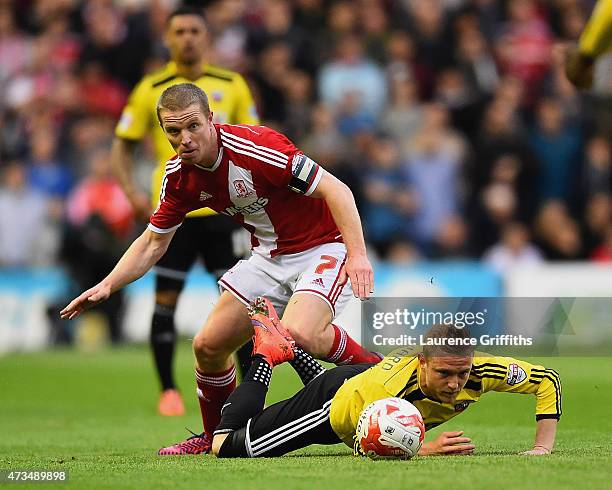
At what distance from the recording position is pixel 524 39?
17266 millimetres

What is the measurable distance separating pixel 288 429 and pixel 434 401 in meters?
0.78

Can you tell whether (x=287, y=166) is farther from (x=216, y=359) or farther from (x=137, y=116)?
(x=137, y=116)

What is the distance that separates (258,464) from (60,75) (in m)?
12.1

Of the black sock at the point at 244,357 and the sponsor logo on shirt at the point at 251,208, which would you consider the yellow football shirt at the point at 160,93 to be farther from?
the sponsor logo on shirt at the point at 251,208

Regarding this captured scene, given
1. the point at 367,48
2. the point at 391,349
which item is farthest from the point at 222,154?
the point at 367,48

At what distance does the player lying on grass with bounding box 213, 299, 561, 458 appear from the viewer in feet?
22.4

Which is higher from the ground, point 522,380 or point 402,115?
point 402,115

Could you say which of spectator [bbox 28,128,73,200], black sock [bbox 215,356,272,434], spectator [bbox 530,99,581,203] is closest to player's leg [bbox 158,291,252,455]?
black sock [bbox 215,356,272,434]

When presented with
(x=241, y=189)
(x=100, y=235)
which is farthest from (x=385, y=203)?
(x=241, y=189)

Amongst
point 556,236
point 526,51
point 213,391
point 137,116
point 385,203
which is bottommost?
point 556,236

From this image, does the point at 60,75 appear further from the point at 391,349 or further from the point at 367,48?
the point at 391,349

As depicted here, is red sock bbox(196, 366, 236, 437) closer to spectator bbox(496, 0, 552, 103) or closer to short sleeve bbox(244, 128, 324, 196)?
short sleeve bbox(244, 128, 324, 196)

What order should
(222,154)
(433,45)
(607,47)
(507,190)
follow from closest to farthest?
(607,47), (222,154), (507,190), (433,45)

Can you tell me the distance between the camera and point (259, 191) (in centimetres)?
739
